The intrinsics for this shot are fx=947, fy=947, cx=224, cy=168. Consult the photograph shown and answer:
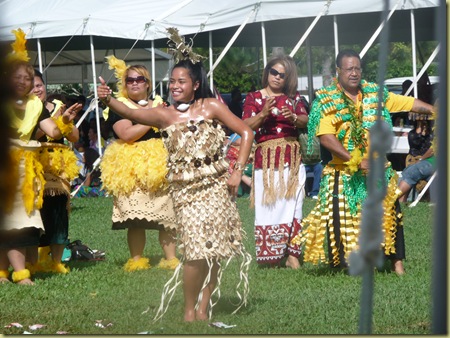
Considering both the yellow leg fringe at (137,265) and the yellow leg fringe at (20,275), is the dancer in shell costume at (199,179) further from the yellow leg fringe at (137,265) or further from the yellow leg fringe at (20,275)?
the yellow leg fringe at (137,265)

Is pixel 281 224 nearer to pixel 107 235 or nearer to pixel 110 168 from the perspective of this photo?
pixel 110 168

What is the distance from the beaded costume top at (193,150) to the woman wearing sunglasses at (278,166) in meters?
2.24

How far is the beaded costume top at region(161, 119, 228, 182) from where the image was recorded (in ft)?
17.8

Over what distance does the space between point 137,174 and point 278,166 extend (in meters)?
1.18

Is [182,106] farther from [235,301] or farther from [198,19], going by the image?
[198,19]

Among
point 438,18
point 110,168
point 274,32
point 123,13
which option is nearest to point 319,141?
point 110,168

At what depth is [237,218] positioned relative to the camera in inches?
221

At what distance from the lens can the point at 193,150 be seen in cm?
545

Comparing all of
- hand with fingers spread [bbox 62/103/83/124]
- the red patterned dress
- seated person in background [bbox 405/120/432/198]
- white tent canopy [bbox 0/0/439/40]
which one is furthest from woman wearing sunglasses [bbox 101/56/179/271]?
seated person in background [bbox 405/120/432/198]

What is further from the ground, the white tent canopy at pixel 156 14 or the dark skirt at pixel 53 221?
the white tent canopy at pixel 156 14

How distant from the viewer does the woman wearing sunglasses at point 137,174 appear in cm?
767

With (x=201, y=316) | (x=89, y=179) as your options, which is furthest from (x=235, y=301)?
(x=89, y=179)

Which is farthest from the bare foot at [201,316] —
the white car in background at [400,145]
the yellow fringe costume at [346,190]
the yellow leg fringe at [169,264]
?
the white car in background at [400,145]

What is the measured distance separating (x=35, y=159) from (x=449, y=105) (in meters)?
5.66
